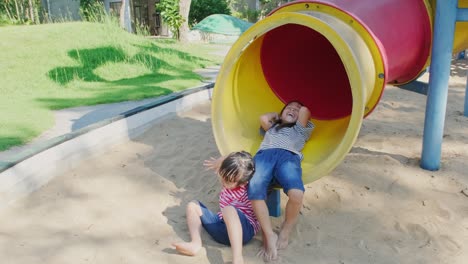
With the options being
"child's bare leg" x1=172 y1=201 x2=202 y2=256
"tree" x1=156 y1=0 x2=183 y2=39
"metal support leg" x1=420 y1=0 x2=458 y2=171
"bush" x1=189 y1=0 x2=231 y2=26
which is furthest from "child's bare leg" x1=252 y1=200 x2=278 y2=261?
"bush" x1=189 y1=0 x2=231 y2=26

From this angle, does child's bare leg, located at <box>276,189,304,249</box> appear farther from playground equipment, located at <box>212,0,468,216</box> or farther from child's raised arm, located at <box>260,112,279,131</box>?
child's raised arm, located at <box>260,112,279,131</box>

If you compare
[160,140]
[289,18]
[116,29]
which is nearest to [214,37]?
[116,29]

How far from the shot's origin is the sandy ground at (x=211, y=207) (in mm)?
2326

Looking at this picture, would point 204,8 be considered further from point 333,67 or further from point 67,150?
point 67,150

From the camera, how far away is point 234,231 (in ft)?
7.41

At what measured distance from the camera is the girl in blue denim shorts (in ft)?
7.88

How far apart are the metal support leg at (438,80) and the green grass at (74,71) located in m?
3.28

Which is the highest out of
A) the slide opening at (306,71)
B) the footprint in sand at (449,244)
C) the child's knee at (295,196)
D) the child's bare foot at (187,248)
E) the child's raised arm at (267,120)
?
the slide opening at (306,71)


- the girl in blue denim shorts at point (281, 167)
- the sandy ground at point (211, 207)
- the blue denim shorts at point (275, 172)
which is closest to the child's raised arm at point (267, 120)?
the girl in blue denim shorts at point (281, 167)

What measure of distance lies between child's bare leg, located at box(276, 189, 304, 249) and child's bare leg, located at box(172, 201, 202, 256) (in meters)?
0.43

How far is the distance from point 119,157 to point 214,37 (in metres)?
15.7

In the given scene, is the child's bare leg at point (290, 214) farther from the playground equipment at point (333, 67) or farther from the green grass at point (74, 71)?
the green grass at point (74, 71)

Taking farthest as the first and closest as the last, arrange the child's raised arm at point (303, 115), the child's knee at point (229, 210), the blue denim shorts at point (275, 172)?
the child's raised arm at point (303, 115), the blue denim shorts at point (275, 172), the child's knee at point (229, 210)

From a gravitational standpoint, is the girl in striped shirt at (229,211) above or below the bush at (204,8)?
below
